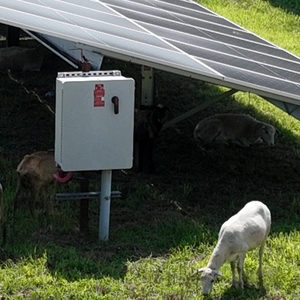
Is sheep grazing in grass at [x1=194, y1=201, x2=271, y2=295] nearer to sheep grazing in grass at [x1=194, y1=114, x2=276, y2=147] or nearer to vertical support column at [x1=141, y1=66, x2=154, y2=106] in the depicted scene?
vertical support column at [x1=141, y1=66, x2=154, y2=106]

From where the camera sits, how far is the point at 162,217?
10.4m

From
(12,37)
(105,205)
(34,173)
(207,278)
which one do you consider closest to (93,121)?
(105,205)

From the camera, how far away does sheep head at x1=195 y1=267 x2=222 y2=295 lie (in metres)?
8.09

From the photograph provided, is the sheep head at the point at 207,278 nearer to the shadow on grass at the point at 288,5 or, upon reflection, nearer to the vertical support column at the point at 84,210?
the vertical support column at the point at 84,210

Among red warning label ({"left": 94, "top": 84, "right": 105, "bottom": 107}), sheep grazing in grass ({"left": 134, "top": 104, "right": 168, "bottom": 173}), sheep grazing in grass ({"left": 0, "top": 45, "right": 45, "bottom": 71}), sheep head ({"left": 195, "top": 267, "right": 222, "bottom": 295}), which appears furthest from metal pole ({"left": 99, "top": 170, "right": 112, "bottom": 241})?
sheep grazing in grass ({"left": 0, "top": 45, "right": 45, "bottom": 71})

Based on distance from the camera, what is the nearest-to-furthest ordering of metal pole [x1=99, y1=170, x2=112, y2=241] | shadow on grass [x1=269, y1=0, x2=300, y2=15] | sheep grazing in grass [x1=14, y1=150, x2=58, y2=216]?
metal pole [x1=99, y1=170, x2=112, y2=241], sheep grazing in grass [x1=14, y1=150, x2=58, y2=216], shadow on grass [x1=269, y1=0, x2=300, y2=15]

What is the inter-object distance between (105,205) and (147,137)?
9.27 ft

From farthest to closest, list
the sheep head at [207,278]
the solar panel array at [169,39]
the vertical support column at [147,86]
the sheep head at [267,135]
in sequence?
the sheep head at [267,135], the vertical support column at [147,86], the solar panel array at [169,39], the sheep head at [207,278]

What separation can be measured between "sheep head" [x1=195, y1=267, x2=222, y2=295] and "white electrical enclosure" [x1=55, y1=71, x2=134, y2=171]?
5.41ft

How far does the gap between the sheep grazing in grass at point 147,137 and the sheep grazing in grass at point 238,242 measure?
3.48 metres

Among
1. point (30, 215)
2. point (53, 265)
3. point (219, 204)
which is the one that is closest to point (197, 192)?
point (219, 204)

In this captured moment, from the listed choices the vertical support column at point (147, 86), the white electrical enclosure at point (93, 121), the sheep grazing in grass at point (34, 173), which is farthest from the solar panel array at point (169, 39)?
the sheep grazing in grass at point (34, 173)

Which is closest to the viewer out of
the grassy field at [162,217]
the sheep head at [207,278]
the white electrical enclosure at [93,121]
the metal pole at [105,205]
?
the sheep head at [207,278]

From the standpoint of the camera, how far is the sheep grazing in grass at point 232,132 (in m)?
13.5
